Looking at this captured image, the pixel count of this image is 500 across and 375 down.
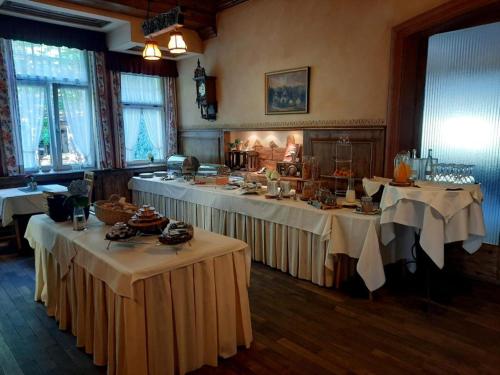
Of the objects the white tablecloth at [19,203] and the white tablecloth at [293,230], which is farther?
the white tablecloth at [19,203]

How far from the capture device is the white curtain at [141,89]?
6.10m

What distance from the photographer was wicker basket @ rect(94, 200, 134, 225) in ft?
8.64

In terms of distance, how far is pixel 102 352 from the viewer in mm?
2215

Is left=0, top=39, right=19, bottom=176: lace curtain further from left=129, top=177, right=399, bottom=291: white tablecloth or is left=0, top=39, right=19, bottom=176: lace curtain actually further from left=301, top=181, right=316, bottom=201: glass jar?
left=301, top=181, right=316, bottom=201: glass jar

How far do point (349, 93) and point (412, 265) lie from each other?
1904 mm

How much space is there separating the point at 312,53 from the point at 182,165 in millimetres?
2550

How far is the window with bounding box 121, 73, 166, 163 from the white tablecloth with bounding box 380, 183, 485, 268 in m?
4.74

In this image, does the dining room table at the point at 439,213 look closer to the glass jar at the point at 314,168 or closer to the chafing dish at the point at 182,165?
the glass jar at the point at 314,168

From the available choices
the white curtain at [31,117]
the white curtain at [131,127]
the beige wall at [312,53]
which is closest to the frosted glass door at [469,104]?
the beige wall at [312,53]

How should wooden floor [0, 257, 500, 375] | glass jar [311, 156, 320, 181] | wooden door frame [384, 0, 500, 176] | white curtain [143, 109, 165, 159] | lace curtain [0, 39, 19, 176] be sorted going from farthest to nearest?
white curtain [143, 109, 165, 159], lace curtain [0, 39, 19, 176], glass jar [311, 156, 320, 181], wooden door frame [384, 0, 500, 176], wooden floor [0, 257, 500, 375]

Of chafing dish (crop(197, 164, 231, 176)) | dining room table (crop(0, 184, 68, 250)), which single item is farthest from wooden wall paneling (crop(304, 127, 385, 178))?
dining room table (crop(0, 184, 68, 250))

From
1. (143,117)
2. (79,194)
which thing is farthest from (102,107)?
(79,194)

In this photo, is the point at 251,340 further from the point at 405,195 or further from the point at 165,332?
the point at 405,195

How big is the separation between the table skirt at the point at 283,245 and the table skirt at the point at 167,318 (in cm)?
121
